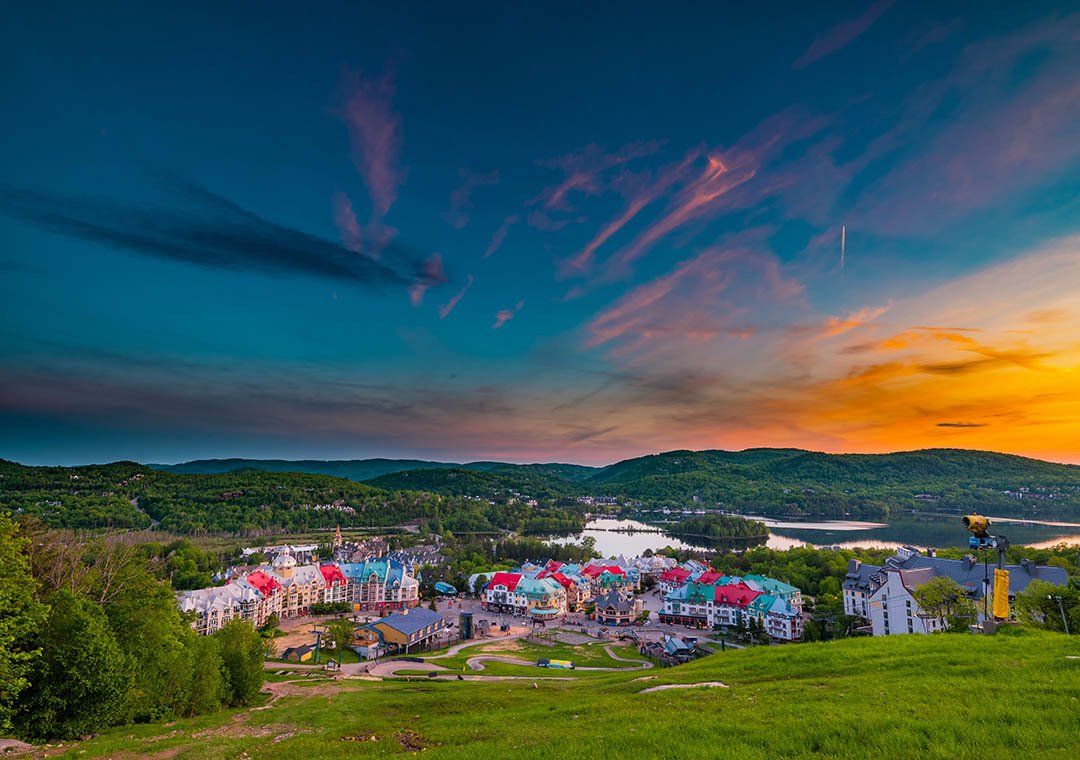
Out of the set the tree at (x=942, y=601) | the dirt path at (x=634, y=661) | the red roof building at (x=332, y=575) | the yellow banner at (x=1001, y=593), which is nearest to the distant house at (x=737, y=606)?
the dirt path at (x=634, y=661)

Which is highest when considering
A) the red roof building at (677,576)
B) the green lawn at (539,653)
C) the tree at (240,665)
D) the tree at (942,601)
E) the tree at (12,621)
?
the tree at (12,621)

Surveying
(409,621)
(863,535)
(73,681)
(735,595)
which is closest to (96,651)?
(73,681)

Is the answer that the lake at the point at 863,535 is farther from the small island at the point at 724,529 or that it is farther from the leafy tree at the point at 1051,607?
the leafy tree at the point at 1051,607

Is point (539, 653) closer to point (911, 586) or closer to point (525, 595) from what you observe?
point (525, 595)

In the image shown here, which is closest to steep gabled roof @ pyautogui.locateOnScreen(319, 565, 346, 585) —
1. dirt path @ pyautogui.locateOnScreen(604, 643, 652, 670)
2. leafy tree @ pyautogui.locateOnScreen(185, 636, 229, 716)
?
dirt path @ pyautogui.locateOnScreen(604, 643, 652, 670)

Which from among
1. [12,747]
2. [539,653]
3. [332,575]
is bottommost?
[539,653]

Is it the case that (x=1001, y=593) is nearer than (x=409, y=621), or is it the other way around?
(x=1001, y=593)

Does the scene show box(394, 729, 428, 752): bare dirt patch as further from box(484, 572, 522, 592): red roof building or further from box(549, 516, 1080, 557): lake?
box(549, 516, 1080, 557): lake
